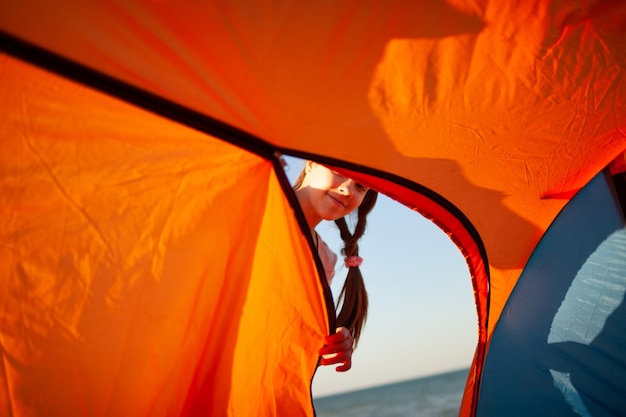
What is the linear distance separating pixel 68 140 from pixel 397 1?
963 mm

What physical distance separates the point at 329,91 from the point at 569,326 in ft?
4.48

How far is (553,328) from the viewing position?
191 cm

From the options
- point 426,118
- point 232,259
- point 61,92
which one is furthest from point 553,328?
point 61,92

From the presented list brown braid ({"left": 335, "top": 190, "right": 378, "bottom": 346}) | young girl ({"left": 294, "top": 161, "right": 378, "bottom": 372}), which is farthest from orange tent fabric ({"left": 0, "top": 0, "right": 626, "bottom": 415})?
brown braid ({"left": 335, "top": 190, "right": 378, "bottom": 346})

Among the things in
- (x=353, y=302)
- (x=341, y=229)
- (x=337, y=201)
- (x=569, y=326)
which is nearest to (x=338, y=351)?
(x=353, y=302)

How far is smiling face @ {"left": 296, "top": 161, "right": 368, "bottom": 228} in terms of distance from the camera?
2031 mm

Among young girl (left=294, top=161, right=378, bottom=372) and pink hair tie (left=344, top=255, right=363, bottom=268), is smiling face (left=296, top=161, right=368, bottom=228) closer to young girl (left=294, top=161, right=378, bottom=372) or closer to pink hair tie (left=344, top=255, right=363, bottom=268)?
young girl (left=294, top=161, right=378, bottom=372)

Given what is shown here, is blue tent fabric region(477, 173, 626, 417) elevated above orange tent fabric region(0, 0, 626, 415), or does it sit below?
below

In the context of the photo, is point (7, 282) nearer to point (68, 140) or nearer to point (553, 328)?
point (68, 140)

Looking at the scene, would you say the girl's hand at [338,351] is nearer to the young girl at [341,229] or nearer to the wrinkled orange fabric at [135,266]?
the young girl at [341,229]

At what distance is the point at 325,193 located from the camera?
2035 millimetres

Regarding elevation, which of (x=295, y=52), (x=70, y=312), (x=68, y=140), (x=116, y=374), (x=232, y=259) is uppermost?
(x=295, y=52)

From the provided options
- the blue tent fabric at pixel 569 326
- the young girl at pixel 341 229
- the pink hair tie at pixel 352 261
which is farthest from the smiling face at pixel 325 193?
the blue tent fabric at pixel 569 326

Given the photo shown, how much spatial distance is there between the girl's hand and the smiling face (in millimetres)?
513
